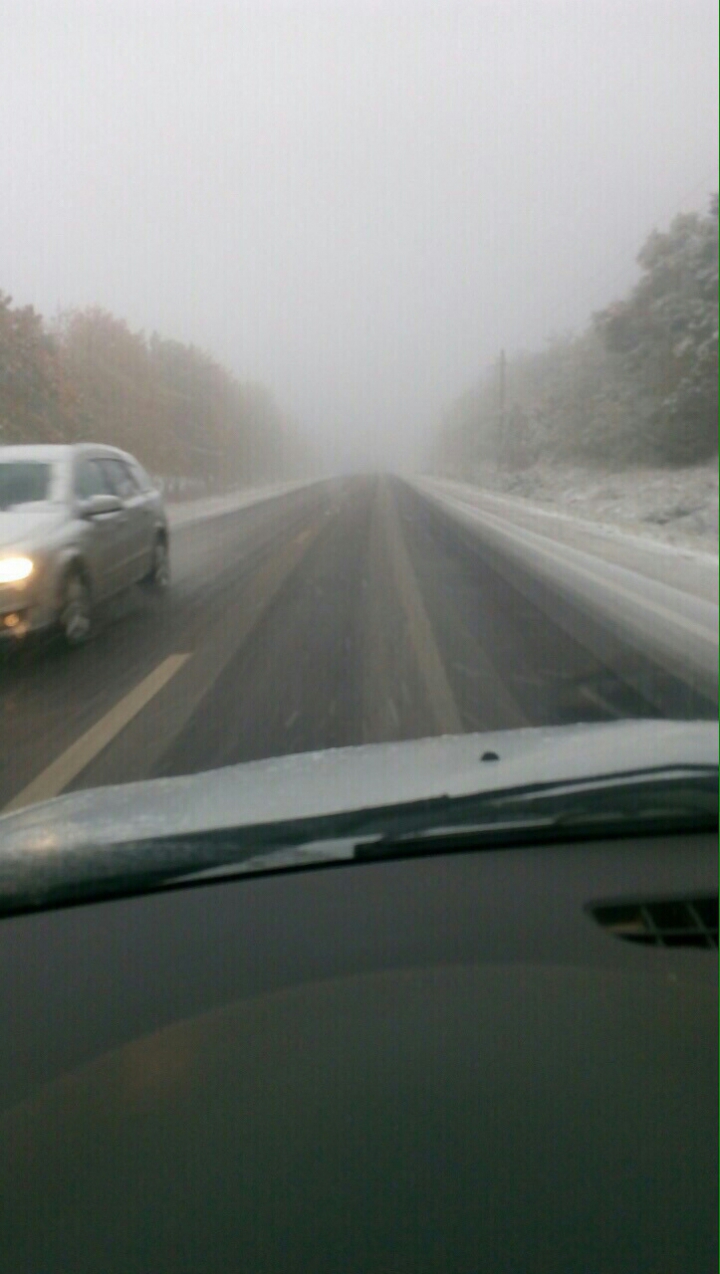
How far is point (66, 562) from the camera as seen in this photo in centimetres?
786

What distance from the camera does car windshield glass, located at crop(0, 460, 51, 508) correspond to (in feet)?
26.0

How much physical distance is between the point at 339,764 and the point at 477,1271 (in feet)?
7.98

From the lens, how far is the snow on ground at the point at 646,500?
19812mm

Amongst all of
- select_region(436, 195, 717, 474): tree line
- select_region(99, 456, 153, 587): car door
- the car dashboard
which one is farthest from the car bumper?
select_region(436, 195, 717, 474): tree line

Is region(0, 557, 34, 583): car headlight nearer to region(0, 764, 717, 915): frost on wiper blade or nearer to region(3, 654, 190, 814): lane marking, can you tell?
region(3, 654, 190, 814): lane marking

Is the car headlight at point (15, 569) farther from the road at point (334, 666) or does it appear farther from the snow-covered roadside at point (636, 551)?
the snow-covered roadside at point (636, 551)

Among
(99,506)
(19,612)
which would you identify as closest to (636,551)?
(99,506)

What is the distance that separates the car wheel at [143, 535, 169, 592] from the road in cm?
19

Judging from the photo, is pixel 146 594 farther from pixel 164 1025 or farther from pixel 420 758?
pixel 164 1025

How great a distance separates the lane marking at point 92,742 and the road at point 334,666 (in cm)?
2

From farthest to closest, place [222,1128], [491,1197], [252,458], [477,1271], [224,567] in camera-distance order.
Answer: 1. [252,458]
2. [224,567]
3. [222,1128]
4. [491,1197]
5. [477,1271]

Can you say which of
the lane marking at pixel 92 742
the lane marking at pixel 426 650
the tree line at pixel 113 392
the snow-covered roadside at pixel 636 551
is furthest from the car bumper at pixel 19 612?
the snow-covered roadside at pixel 636 551

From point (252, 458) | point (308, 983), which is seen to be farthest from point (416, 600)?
point (252, 458)

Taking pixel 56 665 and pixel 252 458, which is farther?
pixel 252 458
